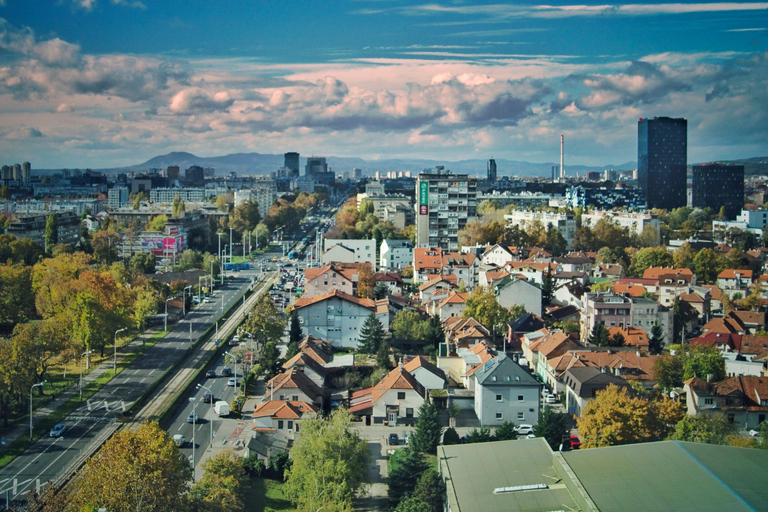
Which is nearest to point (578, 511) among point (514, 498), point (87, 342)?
point (514, 498)

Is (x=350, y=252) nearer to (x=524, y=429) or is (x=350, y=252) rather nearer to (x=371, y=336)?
(x=371, y=336)

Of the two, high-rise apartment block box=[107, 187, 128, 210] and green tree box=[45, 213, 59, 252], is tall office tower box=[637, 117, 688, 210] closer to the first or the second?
green tree box=[45, 213, 59, 252]

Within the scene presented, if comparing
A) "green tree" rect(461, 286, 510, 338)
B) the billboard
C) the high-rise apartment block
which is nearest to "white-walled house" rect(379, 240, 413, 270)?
the billboard

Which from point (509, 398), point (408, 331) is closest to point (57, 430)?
point (509, 398)

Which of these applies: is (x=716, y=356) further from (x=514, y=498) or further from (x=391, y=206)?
(x=391, y=206)

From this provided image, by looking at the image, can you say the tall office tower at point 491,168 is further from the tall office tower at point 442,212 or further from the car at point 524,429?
the car at point 524,429

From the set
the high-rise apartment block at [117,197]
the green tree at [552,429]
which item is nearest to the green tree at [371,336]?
the green tree at [552,429]
